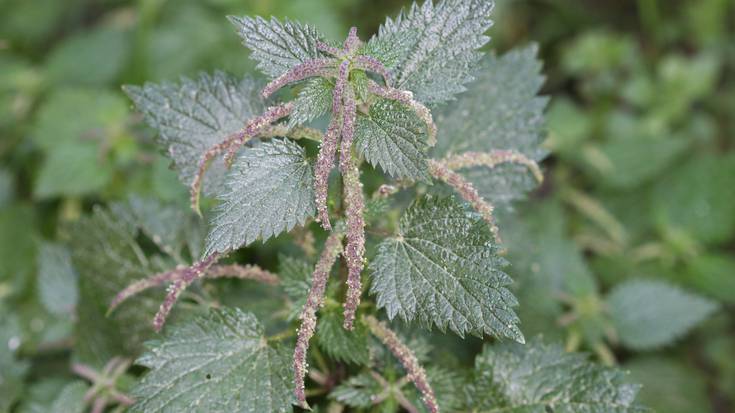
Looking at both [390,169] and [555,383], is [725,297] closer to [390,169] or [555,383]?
[555,383]

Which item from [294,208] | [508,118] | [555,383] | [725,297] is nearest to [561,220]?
[725,297]

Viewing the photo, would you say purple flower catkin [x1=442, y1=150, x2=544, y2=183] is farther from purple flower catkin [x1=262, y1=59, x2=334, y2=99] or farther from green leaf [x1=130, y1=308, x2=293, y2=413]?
green leaf [x1=130, y1=308, x2=293, y2=413]

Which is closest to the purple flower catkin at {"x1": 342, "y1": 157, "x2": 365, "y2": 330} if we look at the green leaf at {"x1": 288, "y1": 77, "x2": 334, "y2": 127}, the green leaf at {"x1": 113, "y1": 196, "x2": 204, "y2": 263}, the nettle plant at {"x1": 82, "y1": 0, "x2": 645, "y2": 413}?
the nettle plant at {"x1": 82, "y1": 0, "x2": 645, "y2": 413}

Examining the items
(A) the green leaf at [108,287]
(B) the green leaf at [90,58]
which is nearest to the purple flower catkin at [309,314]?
(A) the green leaf at [108,287]

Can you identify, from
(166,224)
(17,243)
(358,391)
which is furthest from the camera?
(17,243)

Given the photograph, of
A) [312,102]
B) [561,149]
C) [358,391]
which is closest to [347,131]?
[312,102]

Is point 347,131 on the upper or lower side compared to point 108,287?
upper

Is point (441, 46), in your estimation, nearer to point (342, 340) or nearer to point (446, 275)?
point (446, 275)
